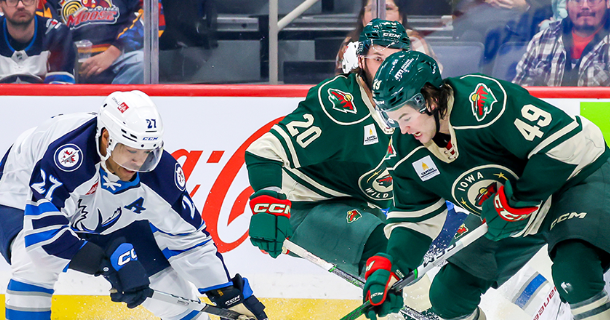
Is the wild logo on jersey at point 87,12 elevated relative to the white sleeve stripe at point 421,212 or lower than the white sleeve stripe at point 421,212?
elevated

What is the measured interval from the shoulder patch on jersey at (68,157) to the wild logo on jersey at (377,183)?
43.9 inches

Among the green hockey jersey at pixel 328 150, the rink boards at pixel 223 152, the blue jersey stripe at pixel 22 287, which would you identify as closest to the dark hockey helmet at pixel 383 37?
the green hockey jersey at pixel 328 150

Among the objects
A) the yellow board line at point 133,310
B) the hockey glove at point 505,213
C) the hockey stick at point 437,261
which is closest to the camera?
the hockey glove at point 505,213

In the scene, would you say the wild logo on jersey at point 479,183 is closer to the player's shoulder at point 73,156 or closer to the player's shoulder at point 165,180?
the player's shoulder at point 165,180

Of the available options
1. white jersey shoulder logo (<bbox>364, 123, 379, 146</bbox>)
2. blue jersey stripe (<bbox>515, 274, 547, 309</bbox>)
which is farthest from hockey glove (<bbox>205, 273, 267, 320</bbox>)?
blue jersey stripe (<bbox>515, 274, 547, 309</bbox>)

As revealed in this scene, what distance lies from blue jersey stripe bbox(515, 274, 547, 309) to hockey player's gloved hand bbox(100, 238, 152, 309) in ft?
5.48

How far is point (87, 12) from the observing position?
3.52m

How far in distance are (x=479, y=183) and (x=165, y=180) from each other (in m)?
1.20

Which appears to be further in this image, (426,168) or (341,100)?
(341,100)

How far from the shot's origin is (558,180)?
2170 mm

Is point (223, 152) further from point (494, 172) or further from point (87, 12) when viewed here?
point (494, 172)

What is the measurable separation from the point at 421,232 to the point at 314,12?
4.71 ft

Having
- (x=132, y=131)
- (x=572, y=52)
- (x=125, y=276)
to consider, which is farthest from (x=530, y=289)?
(x=132, y=131)

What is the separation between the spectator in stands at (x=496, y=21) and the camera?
347 centimetres
